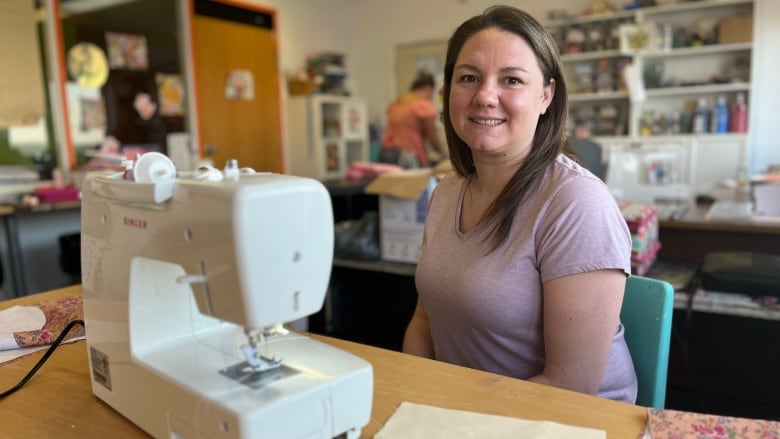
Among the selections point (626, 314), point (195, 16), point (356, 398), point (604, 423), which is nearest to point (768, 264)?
point (626, 314)

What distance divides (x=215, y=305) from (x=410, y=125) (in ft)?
12.8

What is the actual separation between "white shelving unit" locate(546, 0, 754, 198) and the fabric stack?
2.72 m

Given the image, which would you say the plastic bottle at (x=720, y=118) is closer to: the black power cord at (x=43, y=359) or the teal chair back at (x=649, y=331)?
the teal chair back at (x=649, y=331)

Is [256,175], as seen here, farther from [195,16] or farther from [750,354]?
[195,16]

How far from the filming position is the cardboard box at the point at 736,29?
463 cm

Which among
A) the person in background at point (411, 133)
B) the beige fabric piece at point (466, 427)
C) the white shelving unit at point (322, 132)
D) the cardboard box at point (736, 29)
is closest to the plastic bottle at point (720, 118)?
the cardboard box at point (736, 29)

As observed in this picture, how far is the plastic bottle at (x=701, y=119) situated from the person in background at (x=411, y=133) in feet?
7.19

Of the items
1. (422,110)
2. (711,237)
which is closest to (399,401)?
(711,237)

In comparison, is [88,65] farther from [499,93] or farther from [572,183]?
[572,183]

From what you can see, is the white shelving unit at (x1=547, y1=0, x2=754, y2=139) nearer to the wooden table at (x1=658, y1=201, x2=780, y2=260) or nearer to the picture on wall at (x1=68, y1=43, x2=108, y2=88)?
the wooden table at (x1=658, y1=201, x2=780, y2=260)

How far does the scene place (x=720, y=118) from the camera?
483 centimetres

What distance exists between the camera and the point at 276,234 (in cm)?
70

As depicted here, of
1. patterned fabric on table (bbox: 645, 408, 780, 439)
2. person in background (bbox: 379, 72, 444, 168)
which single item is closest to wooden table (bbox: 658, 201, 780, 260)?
patterned fabric on table (bbox: 645, 408, 780, 439)

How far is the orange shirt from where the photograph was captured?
14.7 feet
